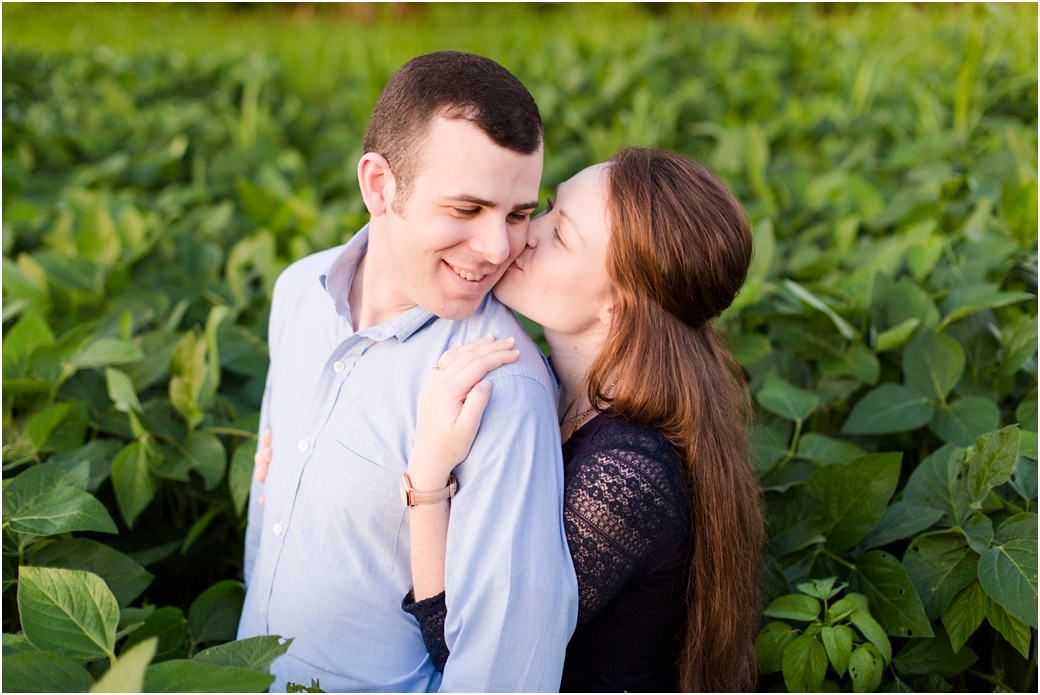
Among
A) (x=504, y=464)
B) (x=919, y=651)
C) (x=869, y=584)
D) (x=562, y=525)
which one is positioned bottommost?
(x=919, y=651)

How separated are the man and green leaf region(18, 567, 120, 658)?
0.38 meters

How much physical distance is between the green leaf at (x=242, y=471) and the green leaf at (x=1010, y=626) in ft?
5.76

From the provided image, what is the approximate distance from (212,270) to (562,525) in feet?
6.93

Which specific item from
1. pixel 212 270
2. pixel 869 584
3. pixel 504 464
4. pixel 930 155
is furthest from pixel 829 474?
pixel 930 155

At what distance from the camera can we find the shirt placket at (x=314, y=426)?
1.77m

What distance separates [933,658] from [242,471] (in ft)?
5.66

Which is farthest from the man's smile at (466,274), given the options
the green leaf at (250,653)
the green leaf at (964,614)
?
the green leaf at (964,614)

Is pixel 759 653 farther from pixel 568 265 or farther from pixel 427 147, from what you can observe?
pixel 427 147

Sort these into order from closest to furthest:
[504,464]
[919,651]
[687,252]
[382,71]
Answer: [504,464]
[687,252]
[919,651]
[382,71]

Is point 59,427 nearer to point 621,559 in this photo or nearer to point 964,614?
point 621,559

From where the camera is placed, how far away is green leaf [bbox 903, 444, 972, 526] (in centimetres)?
191

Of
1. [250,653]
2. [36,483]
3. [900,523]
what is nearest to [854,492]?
[900,523]

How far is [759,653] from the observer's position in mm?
1838

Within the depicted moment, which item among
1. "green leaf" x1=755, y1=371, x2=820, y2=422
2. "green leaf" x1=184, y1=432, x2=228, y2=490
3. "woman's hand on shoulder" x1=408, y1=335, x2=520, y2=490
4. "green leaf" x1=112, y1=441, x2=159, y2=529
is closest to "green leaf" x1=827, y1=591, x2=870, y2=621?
"green leaf" x1=755, y1=371, x2=820, y2=422
